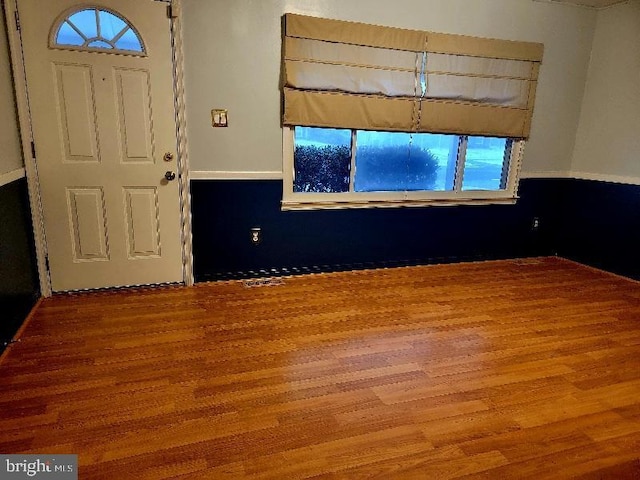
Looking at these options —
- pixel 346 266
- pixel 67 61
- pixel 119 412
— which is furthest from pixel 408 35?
pixel 119 412

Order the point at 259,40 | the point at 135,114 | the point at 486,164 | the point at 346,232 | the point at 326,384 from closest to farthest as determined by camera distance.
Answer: the point at 326,384
the point at 135,114
the point at 259,40
the point at 346,232
the point at 486,164

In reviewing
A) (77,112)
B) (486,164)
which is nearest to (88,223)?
(77,112)

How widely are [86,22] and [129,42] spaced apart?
28 centimetres

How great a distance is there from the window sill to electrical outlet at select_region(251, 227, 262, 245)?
0.92 ft

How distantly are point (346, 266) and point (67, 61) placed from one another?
2689 millimetres

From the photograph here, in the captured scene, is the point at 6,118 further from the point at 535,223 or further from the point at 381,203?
the point at 535,223

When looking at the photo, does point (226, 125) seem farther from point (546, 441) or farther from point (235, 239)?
point (546, 441)

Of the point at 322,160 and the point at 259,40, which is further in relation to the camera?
the point at 322,160

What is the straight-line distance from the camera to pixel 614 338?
277 cm

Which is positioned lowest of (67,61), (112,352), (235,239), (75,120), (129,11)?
(112,352)

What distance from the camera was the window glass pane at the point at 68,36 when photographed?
9.05 feet

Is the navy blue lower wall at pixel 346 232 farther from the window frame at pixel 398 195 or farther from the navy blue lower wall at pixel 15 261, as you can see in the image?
the navy blue lower wall at pixel 15 261

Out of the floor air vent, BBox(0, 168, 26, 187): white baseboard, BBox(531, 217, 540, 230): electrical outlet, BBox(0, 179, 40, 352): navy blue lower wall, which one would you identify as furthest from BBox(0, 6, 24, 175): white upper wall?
BBox(531, 217, 540, 230): electrical outlet

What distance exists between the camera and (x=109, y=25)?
285cm
